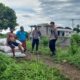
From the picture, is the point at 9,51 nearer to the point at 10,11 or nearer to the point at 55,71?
the point at 55,71

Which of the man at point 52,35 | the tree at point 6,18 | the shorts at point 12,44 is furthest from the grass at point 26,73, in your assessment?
the tree at point 6,18

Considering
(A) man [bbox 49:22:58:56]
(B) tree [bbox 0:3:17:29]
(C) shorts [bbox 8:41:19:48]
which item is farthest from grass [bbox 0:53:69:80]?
(B) tree [bbox 0:3:17:29]

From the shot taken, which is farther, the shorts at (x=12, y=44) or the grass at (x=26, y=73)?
the shorts at (x=12, y=44)

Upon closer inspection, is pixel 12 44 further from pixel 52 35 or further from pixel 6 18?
pixel 6 18

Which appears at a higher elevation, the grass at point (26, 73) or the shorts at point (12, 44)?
the shorts at point (12, 44)

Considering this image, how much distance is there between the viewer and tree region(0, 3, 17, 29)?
6825cm

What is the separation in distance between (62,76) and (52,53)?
7763 mm

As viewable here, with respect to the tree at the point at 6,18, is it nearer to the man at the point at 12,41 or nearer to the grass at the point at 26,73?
the man at the point at 12,41

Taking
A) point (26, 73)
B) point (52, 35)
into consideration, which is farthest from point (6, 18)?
point (26, 73)

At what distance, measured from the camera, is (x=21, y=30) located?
2122cm

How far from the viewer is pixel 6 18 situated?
71.4m

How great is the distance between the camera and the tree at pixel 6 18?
68.2 meters

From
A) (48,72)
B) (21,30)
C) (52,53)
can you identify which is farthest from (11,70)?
(21,30)

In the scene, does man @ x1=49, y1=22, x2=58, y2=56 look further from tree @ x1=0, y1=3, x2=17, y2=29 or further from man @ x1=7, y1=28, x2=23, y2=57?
tree @ x1=0, y1=3, x2=17, y2=29
